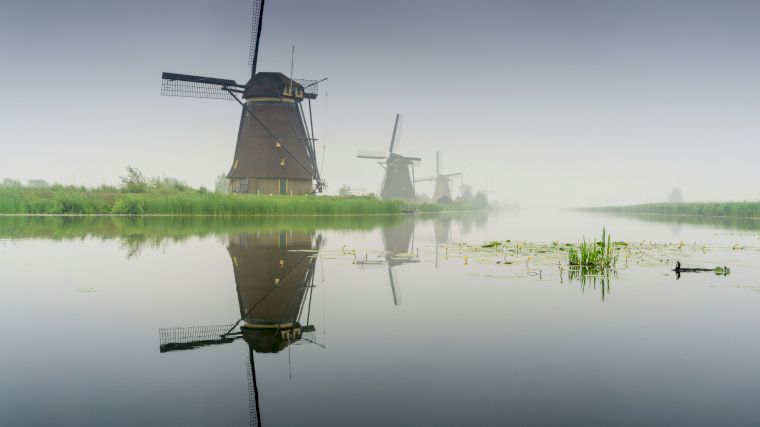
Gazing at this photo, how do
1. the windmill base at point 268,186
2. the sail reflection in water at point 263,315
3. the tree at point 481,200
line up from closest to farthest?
the sail reflection in water at point 263,315 < the windmill base at point 268,186 < the tree at point 481,200

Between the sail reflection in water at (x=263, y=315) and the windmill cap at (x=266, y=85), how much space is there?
1072 inches

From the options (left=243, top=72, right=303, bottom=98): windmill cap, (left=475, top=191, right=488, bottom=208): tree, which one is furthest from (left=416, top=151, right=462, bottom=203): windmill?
(left=243, top=72, right=303, bottom=98): windmill cap

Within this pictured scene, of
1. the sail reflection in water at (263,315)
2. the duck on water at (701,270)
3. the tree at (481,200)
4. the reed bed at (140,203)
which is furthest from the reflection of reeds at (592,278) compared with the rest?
the tree at (481,200)

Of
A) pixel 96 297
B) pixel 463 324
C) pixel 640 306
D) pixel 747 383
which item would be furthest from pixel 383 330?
pixel 96 297

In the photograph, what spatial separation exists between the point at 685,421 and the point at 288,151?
35.9 meters

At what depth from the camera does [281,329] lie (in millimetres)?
5574

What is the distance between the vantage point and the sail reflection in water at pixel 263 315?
510 cm

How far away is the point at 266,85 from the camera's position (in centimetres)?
3678

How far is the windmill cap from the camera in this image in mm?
36719

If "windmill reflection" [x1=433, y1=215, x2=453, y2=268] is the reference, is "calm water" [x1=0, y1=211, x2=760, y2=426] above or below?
below

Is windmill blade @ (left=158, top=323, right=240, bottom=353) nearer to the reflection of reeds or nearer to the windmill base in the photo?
the reflection of reeds

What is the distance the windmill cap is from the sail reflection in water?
2722 centimetres

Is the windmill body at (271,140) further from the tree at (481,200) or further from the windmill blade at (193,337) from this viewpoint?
the tree at (481,200)

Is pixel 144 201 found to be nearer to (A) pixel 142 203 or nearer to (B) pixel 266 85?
(A) pixel 142 203
